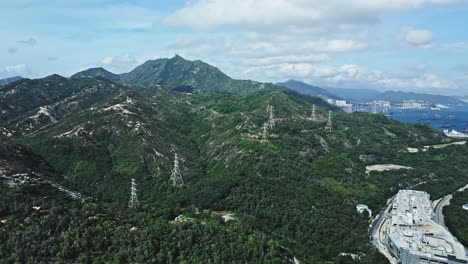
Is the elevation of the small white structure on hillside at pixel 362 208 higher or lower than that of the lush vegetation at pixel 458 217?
higher

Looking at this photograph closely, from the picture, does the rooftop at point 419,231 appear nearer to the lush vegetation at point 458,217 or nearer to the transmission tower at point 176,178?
the lush vegetation at point 458,217

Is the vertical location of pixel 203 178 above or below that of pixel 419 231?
above

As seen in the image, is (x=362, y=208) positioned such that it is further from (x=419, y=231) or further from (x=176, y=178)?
(x=176, y=178)

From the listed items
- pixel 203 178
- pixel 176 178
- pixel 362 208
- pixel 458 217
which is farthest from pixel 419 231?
pixel 176 178

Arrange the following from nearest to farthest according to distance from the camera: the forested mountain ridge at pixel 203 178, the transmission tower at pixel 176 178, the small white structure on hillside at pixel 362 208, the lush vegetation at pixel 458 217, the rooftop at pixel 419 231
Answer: the forested mountain ridge at pixel 203 178
the rooftop at pixel 419 231
the lush vegetation at pixel 458 217
the small white structure on hillside at pixel 362 208
the transmission tower at pixel 176 178

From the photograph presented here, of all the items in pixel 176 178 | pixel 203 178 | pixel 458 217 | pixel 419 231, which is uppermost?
pixel 176 178

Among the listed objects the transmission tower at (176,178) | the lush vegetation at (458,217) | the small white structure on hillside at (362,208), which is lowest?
the lush vegetation at (458,217)

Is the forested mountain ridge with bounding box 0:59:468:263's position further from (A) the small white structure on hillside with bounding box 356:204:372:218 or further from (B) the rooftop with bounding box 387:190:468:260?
(B) the rooftop with bounding box 387:190:468:260

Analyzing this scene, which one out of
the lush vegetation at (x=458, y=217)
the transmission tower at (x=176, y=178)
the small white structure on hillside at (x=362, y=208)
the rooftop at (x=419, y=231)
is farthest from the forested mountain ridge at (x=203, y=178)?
the lush vegetation at (x=458, y=217)

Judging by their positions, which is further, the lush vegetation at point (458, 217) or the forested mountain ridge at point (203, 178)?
the lush vegetation at point (458, 217)
